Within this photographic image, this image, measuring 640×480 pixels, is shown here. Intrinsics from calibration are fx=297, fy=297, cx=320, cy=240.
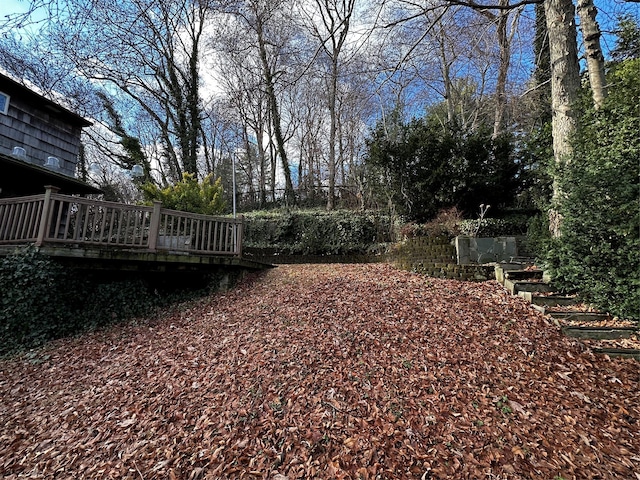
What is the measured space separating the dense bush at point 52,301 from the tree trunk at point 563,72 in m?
7.99

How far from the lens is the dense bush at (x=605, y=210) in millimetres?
3572

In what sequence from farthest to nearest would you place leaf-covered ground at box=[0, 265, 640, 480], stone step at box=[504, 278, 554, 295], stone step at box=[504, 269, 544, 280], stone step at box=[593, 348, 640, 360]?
stone step at box=[504, 269, 544, 280] < stone step at box=[504, 278, 554, 295] < stone step at box=[593, 348, 640, 360] < leaf-covered ground at box=[0, 265, 640, 480]

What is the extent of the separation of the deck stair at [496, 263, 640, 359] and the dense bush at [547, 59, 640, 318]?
16cm

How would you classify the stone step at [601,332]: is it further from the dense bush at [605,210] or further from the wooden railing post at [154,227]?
the wooden railing post at [154,227]

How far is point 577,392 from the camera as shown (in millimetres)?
2811

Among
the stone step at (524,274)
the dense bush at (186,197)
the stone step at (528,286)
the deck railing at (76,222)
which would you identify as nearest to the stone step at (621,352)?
the stone step at (528,286)

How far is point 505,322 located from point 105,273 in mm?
6917

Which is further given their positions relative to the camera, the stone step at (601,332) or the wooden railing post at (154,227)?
the wooden railing post at (154,227)

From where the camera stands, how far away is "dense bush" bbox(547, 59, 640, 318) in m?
3.57

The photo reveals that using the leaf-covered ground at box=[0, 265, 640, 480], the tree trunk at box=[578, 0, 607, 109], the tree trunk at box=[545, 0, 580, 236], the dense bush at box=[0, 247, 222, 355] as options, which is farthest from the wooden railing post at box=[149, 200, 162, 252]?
the tree trunk at box=[578, 0, 607, 109]

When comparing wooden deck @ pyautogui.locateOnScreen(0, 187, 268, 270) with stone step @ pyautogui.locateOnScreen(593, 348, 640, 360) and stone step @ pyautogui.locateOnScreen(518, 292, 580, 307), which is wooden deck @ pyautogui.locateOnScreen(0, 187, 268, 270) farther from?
stone step @ pyautogui.locateOnScreen(593, 348, 640, 360)

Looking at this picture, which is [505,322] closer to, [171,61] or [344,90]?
[344,90]

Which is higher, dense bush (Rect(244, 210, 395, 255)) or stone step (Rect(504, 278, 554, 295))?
dense bush (Rect(244, 210, 395, 255))

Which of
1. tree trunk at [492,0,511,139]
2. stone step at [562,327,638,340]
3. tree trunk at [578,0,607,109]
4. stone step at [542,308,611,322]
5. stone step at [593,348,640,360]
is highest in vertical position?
tree trunk at [492,0,511,139]
